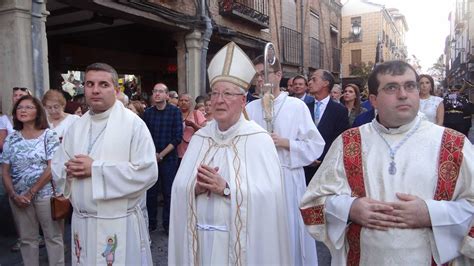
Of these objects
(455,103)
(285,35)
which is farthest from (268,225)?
(285,35)

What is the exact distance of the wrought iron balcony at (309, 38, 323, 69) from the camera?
728 inches

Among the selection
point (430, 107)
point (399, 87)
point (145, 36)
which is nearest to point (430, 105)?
point (430, 107)

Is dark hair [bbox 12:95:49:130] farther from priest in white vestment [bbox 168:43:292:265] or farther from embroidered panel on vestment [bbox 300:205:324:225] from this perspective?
embroidered panel on vestment [bbox 300:205:324:225]

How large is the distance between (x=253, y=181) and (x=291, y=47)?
14218mm

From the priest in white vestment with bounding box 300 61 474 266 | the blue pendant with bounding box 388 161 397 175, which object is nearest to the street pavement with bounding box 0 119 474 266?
the priest in white vestment with bounding box 300 61 474 266

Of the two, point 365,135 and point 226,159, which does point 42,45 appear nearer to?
point 226,159

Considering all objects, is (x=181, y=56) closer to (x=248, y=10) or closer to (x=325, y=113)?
(x=248, y=10)

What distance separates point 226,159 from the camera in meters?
2.88

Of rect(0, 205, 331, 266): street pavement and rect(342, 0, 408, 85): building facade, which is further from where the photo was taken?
rect(342, 0, 408, 85): building facade

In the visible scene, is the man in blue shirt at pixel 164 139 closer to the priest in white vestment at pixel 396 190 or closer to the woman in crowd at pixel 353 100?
the woman in crowd at pixel 353 100

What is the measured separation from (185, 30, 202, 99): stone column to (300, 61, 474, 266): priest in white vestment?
27.1 feet

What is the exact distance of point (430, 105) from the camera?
545 centimetres

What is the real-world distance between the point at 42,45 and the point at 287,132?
440cm

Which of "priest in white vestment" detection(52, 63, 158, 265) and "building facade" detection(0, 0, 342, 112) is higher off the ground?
"building facade" detection(0, 0, 342, 112)
